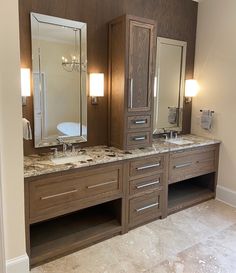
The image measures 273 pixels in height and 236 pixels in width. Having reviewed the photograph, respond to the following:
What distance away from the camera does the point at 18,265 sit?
78.0 inches

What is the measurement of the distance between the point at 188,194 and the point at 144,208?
91 cm

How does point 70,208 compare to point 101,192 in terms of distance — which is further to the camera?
point 101,192

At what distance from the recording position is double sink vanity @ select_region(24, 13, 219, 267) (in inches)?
88.8

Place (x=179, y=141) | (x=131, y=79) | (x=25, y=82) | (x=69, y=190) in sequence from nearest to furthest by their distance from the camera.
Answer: (x=69, y=190) < (x=25, y=82) < (x=131, y=79) < (x=179, y=141)

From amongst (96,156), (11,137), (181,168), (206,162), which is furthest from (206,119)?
(11,137)

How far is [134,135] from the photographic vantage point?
109 inches

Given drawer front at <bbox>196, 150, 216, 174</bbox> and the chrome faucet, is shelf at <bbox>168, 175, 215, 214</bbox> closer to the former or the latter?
drawer front at <bbox>196, 150, 216, 174</bbox>

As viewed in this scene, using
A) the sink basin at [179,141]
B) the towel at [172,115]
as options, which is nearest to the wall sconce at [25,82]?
the sink basin at [179,141]

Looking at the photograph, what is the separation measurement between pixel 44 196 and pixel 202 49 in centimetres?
277

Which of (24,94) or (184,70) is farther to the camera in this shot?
(184,70)

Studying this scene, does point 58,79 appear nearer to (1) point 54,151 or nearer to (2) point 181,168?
(1) point 54,151

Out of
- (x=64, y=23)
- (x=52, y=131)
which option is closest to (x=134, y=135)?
(x=52, y=131)

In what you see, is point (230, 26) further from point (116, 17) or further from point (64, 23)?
point (64, 23)

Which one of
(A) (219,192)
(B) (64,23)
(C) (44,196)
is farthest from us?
(A) (219,192)
